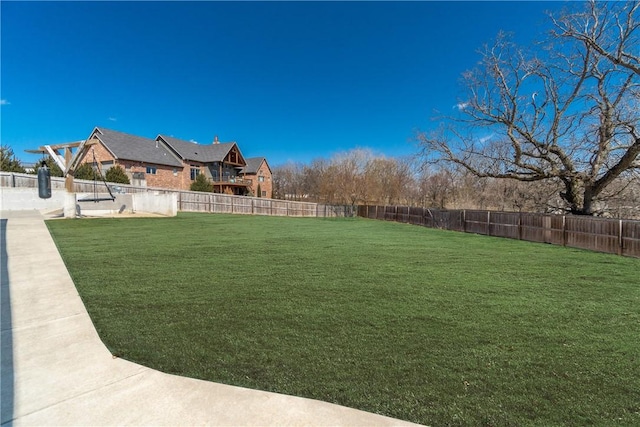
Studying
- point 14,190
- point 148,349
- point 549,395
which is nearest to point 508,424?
point 549,395

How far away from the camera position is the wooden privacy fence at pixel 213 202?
15820 millimetres

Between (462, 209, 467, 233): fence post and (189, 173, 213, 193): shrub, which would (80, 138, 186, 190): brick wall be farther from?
(462, 209, 467, 233): fence post

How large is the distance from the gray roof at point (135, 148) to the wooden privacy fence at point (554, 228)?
26810 millimetres

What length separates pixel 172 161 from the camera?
32844 millimetres

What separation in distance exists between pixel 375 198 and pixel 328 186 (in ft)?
18.9

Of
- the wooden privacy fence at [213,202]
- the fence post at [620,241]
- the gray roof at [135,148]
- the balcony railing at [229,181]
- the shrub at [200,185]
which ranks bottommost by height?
the fence post at [620,241]

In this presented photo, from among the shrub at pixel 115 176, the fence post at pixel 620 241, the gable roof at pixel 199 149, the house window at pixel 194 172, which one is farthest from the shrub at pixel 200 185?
the fence post at pixel 620 241

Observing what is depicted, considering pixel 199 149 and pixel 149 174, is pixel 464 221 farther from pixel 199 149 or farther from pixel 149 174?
pixel 199 149

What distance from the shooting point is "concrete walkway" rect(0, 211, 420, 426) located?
5.82 feet

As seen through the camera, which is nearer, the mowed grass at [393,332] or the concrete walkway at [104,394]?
the concrete walkway at [104,394]

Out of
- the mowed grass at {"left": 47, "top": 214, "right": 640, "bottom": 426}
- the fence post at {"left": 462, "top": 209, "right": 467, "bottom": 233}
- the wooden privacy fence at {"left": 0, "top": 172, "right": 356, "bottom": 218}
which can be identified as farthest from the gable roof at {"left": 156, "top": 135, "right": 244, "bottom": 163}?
the mowed grass at {"left": 47, "top": 214, "right": 640, "bottom": 426}

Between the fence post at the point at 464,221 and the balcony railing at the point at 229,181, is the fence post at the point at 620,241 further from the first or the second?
the balcony railing at the point at 229,181

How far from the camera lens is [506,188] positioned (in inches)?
917

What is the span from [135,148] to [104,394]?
33.7 metres
